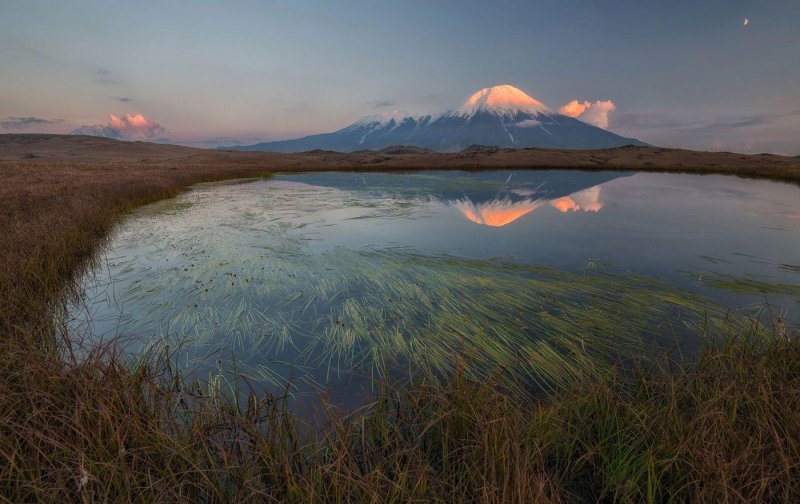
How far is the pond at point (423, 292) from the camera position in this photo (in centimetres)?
564

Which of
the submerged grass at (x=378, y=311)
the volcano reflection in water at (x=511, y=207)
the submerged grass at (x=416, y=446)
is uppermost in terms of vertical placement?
the volcano reflection in water at (x=511, y=207)

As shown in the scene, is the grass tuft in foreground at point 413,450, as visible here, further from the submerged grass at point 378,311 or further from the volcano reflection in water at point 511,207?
the volcano reflection in water at point 511,207

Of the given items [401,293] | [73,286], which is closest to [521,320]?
[401,293]

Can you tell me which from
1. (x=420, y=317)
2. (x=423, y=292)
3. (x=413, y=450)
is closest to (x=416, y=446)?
(x=413, y=450)

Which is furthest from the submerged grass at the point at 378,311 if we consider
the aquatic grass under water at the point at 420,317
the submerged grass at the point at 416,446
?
the submerged grass at the point at 416,446

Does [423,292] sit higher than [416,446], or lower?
lower

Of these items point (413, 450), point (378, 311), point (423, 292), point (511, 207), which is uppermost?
point (511, 207)

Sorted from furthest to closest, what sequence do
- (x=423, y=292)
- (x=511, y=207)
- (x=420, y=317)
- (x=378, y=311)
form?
1. (x=511, y=207)
2. (x=423, y=292)
3. (x=378, y=311)
4. (x=420, y=317)

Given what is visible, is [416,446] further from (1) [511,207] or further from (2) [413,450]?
(1) [511,207]

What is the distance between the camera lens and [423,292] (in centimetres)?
840

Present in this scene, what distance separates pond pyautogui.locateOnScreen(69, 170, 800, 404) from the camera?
564 centimetres

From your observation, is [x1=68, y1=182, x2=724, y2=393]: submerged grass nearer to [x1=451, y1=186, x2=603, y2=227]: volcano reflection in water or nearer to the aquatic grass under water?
the aquatic grass under water

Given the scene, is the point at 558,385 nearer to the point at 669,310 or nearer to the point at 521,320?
the point at 521,320

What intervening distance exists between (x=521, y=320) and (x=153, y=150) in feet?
541
